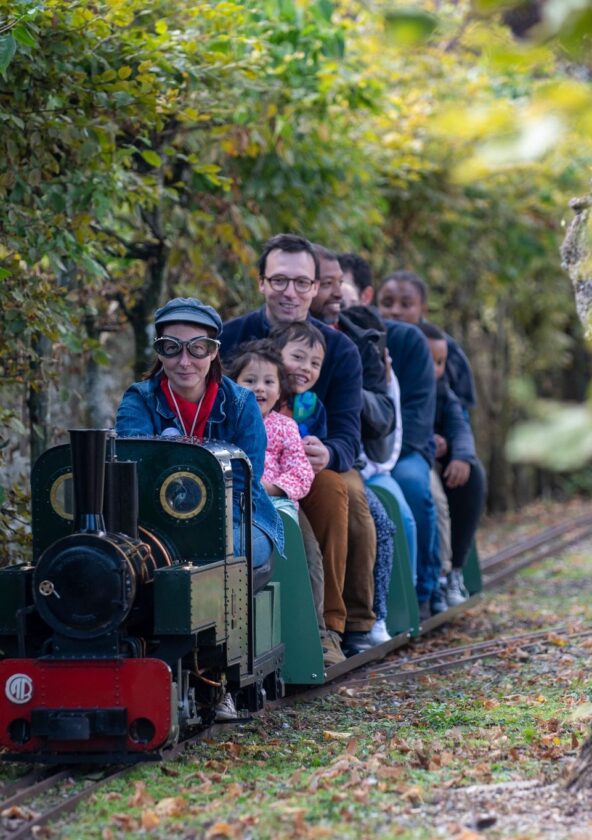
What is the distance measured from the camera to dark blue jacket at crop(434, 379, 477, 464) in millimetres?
10258

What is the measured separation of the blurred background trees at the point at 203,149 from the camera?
3125mm

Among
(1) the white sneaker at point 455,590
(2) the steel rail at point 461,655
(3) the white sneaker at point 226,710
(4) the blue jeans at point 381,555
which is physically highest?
(4) the blue jeans at point 381,555

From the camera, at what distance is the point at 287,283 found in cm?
764

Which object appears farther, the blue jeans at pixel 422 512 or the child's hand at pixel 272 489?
the blue jeans at pixel 422 512

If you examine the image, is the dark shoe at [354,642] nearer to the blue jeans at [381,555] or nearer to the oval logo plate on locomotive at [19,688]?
the blue jeans at [381,555]

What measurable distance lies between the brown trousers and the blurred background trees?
1552 mm

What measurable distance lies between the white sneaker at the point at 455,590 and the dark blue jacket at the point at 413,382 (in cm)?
126

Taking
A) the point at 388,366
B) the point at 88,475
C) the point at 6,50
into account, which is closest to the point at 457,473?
Answer: the point at 388,366

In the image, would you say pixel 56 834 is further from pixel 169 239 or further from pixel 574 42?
pixel 169 239

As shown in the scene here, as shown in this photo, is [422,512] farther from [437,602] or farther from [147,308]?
[147,308]

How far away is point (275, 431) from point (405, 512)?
1.89 meters

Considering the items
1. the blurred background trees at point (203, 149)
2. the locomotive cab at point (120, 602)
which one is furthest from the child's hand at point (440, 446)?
the locomotive cab at point (120, 602)

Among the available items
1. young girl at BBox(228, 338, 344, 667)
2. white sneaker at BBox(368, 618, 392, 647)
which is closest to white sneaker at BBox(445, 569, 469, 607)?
white sneaker at BBox(368, 618, 392, 647)

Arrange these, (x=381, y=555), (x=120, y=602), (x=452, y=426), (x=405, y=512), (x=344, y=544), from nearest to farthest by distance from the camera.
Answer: (x=120, y=602)
(x=344, y=544)
(x=381, y=555)
(x=405, y=512)
(x=452, y=426)
